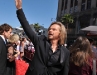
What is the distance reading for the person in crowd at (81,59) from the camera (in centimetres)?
349

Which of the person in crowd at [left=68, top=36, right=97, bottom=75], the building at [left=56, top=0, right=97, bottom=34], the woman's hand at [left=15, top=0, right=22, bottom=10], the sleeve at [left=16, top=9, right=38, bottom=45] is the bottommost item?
the person in crowd at [left=68, top=36, right=97, bottom=75]

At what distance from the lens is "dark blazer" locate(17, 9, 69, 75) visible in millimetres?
2822

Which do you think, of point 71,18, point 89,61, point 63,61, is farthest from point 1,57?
point 71,18

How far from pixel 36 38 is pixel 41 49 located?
6.5 inches

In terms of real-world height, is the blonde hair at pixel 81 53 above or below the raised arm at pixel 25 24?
below

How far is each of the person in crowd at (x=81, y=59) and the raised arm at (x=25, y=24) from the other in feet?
2.99

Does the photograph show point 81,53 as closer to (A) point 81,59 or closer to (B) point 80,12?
(A) point 81,59

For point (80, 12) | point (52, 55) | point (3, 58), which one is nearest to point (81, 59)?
point (52, 55)

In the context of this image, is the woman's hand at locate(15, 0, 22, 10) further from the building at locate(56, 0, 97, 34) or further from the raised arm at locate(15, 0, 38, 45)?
the building at locate(56, 0, 97, 34)

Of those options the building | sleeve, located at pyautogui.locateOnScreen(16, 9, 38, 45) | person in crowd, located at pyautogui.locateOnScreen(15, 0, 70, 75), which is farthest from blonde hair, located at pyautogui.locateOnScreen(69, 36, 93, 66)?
the building

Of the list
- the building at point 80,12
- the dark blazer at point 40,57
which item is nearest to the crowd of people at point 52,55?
the dark blazer at point 40,57

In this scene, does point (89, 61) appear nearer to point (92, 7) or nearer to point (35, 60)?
point (35, 60)

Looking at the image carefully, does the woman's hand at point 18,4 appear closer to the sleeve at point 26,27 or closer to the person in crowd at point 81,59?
the sleeve at point 26,27

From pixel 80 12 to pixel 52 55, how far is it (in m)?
45.8
